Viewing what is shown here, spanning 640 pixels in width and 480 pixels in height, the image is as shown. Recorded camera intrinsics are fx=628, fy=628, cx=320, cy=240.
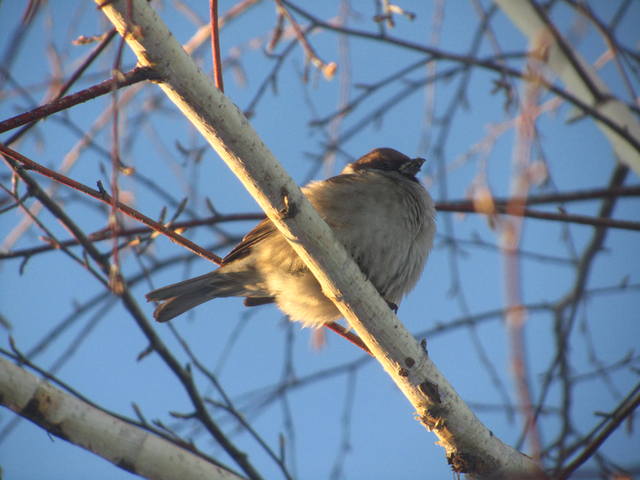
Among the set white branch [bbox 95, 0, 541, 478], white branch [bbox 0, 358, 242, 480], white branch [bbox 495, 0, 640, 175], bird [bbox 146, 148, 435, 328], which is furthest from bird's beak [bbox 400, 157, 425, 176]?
white branch [bbox 0, 358, 242, 480]

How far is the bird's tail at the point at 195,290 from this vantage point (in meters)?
3.53

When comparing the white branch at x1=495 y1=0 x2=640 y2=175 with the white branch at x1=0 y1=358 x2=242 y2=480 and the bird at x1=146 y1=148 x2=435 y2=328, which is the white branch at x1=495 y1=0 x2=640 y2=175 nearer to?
the bird at x1=146 y1=148 x2=435 y2=328

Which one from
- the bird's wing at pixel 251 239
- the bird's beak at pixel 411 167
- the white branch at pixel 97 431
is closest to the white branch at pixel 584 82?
the bird's beak at pixel 411 167

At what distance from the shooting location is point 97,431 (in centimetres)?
218

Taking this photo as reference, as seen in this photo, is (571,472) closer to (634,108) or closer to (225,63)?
(634,108)

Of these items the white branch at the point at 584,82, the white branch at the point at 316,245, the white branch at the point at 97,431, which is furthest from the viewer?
the white branch at the point at 584,82

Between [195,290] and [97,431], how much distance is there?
1.47 meters

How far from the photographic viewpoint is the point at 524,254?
12.5ft

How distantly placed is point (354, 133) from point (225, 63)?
110cm

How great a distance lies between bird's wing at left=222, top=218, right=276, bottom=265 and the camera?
338 centimetres

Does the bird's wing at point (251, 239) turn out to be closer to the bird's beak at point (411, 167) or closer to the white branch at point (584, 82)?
the bird's beak at point (411, 167)

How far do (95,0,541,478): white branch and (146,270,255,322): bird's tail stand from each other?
4.39 ft

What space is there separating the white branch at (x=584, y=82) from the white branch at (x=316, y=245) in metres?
1.74

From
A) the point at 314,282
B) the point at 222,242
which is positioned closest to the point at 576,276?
the point at 314,282
